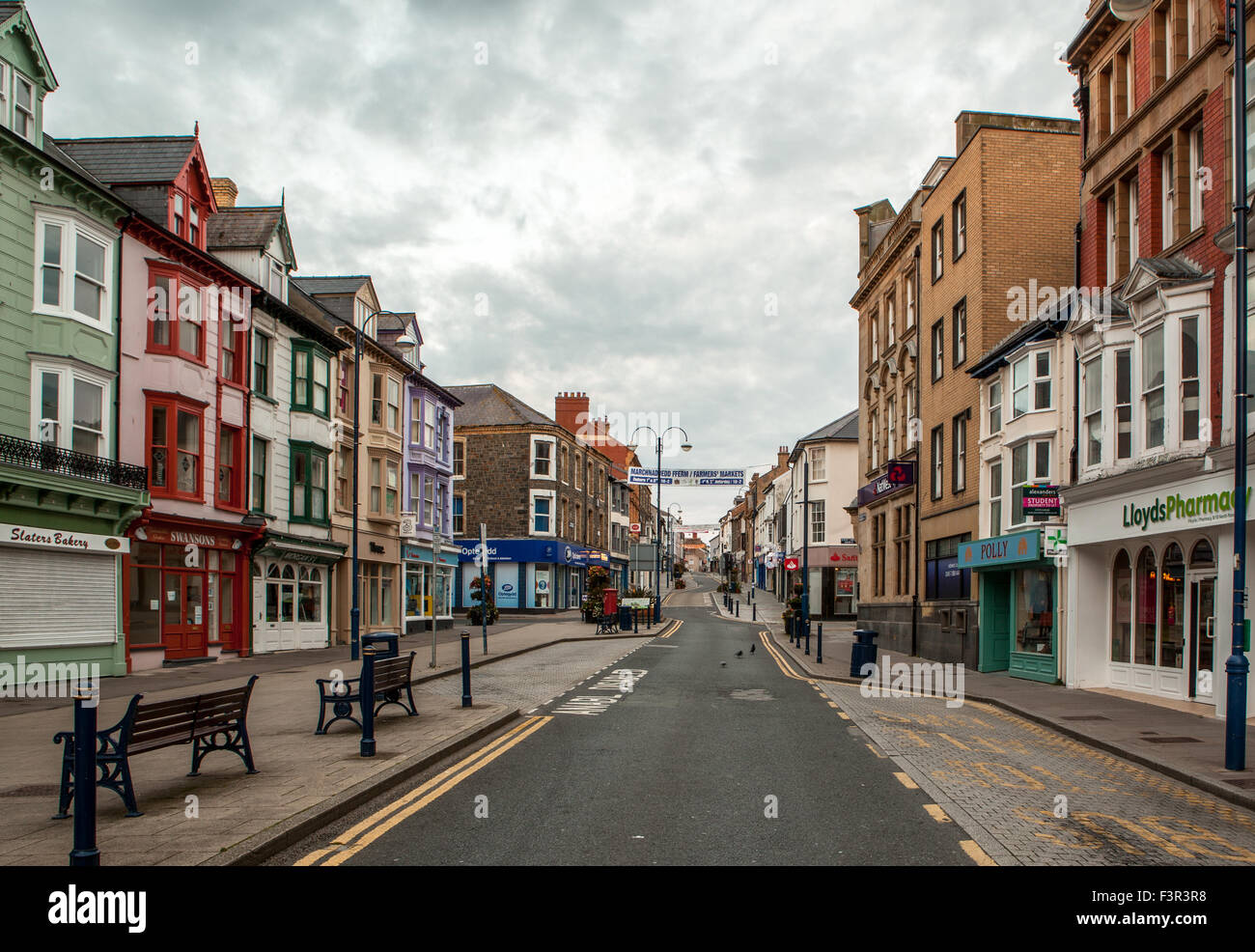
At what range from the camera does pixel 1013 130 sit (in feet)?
90.5

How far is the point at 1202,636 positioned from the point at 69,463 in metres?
21.3

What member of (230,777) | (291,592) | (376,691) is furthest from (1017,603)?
(291,592)

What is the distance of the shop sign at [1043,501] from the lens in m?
21.1

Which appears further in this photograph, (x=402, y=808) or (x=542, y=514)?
(x=542, y=514)

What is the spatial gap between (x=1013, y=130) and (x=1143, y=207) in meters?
9.41

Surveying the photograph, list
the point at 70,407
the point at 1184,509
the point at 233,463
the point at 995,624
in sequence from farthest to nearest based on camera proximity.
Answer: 1. the point at 233,463
2. the point at 995,624
3. the point at 70,407
4. the point at 1184,509

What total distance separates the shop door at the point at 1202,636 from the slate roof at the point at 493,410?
4656 cm

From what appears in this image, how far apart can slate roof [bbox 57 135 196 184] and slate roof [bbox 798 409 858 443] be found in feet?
138

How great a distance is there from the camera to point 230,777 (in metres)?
10.1

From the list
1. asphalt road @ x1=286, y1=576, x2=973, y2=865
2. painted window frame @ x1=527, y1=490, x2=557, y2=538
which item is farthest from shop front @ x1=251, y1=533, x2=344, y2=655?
painted window frame @ x1=527, y1=490, x2=557, y2=538

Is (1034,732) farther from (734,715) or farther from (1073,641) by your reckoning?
(1073,641)

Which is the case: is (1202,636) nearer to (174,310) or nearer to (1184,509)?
(1184,509)

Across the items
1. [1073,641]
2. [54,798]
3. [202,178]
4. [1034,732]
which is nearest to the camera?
[54,798]
